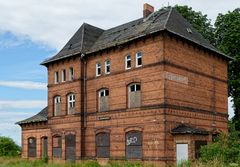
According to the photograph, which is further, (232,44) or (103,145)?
(232,44)

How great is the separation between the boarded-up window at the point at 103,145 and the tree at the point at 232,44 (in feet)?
52.1

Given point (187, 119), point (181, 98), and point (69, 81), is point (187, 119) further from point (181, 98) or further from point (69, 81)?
point (69, 81)

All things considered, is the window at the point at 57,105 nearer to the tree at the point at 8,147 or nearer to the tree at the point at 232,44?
the tree at the point at 8,147

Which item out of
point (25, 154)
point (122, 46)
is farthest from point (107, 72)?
point (25, 154)

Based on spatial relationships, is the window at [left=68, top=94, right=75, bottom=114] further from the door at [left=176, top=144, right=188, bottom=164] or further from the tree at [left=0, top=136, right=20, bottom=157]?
the tree at [left=0, top=136, right=20, bottom=157]

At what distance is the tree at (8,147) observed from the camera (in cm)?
5059

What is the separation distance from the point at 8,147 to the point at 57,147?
17.1m

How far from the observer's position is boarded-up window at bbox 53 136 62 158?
36.6 metres

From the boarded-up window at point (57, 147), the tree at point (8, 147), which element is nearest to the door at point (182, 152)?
the boarded-up window at point (57, 147)

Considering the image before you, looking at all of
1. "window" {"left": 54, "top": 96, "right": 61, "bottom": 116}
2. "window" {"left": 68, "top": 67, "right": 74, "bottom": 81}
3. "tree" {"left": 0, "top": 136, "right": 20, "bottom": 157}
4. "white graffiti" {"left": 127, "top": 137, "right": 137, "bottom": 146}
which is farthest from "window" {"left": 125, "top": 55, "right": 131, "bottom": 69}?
"tree" {"left": 0, "top": 136, "right": 20, "bottom": 157}

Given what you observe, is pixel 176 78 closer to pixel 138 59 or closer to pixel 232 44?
pixel 138 59

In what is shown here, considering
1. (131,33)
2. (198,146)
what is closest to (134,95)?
(131,33)

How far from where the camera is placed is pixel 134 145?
29.5 metres

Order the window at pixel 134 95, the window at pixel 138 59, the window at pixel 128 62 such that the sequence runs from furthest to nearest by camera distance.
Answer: the window at pixel 128 62
the window at pixel 138 59
the window at pixel 134 95
